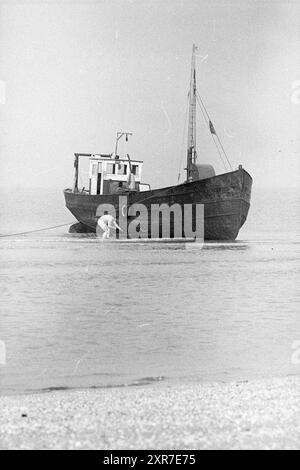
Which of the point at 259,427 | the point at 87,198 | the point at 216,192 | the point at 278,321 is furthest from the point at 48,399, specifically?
the point at 87,198

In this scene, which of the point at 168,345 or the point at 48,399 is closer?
the point at 48,399

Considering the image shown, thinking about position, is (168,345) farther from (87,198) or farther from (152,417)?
(87,198)

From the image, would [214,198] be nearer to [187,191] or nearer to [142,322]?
[187,191]

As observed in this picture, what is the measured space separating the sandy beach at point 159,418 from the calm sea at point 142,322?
778 mm

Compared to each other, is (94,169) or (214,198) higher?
(94,169)

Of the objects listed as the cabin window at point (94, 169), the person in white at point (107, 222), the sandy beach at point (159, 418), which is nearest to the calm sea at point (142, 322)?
the sandy beach at point (159, 418)

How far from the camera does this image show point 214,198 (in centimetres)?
3175

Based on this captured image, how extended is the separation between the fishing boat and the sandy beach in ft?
82.3

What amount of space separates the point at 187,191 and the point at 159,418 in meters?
26.7

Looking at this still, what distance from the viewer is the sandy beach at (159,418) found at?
14.4 feet

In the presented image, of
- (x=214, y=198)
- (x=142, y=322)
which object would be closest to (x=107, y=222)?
(x=214, y=198)

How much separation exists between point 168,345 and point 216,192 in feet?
76.9

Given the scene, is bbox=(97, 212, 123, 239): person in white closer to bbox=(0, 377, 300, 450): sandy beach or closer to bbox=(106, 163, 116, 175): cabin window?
bbox=(106, 163, 116, 175): cabin window

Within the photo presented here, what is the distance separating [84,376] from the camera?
6.95 m
